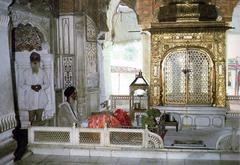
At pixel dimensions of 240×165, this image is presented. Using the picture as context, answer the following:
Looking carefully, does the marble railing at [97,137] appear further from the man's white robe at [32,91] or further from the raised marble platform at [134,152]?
the man's white robe at [32,91]

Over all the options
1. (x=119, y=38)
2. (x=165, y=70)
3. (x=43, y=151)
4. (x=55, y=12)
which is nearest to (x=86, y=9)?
(x=55, y=12)

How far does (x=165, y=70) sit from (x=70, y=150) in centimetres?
458

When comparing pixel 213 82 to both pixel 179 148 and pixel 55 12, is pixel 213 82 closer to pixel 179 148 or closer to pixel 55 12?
pixel 179 148

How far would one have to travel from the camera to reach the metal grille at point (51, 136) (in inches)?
283

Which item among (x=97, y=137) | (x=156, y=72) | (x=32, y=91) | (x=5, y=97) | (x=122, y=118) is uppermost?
(x=156, y=72)

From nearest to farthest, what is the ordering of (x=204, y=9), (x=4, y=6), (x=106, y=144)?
(x=4, y=6)
(x=106, y=144)
(x=204, y=9)

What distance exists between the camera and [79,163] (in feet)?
21.3

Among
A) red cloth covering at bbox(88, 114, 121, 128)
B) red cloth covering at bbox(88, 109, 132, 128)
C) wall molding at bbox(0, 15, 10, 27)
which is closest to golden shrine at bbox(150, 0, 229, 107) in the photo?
red cloth covering at bbox(88, 109, 132, 128)

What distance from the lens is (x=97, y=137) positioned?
7160mm

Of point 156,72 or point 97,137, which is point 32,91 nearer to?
point 97,137

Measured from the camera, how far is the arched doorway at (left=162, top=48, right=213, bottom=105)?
34.2 ft

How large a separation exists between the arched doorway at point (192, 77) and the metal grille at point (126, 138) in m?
3.73

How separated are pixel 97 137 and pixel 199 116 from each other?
398cm

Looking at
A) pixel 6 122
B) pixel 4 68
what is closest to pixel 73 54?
pixel 4 68
